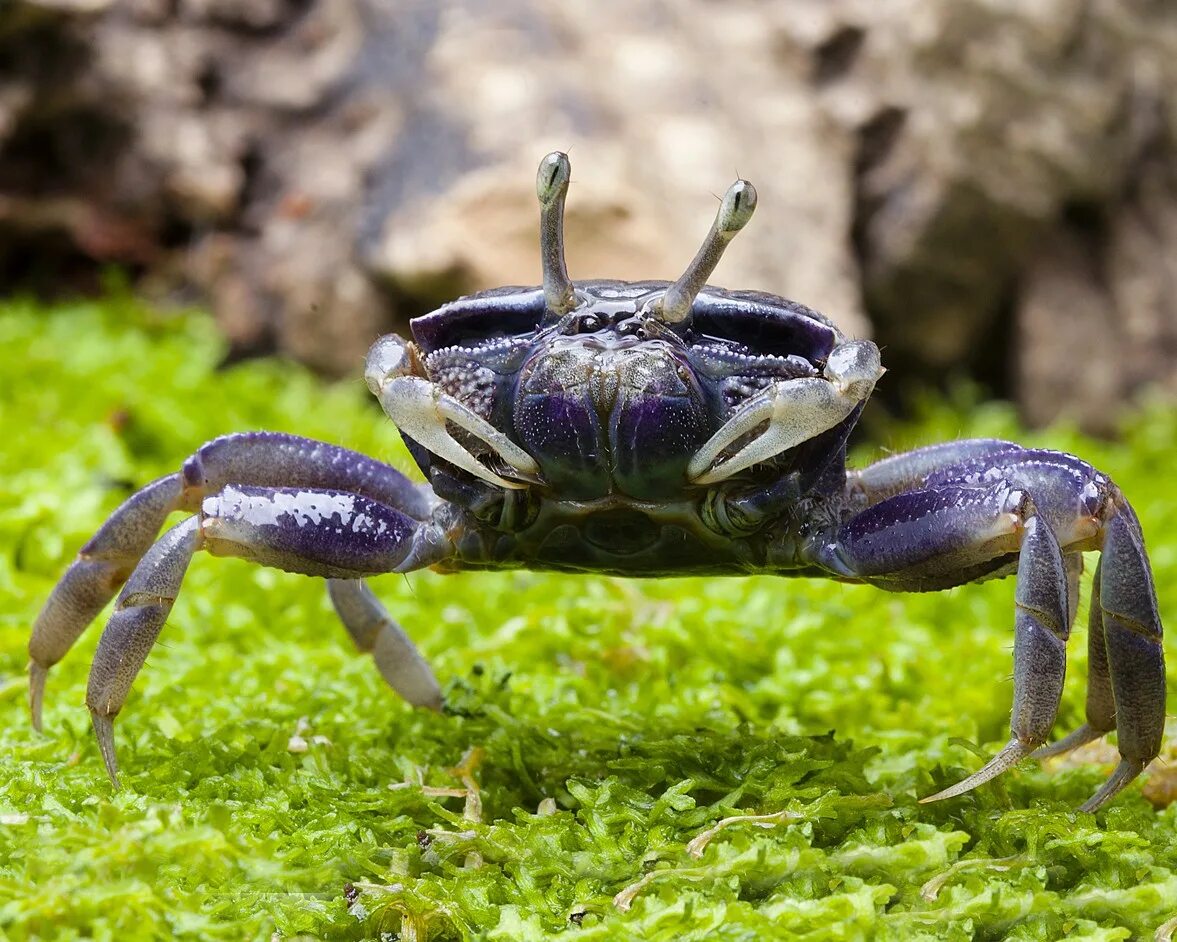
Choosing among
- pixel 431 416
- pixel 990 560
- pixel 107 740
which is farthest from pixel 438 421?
pixel 990 560

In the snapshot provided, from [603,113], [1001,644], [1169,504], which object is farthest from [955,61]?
[1001,644]

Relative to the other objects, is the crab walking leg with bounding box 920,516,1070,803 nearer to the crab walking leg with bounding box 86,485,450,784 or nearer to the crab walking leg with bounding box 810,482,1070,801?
the crab walking leg with bounding box 810,482,1070,801

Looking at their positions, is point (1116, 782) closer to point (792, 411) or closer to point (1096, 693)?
point (1096, 693)

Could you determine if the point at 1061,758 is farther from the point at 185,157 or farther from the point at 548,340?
the point at 185,157

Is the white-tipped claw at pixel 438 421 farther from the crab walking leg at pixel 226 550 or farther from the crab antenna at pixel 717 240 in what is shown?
the crab antenna at pixel 717 240

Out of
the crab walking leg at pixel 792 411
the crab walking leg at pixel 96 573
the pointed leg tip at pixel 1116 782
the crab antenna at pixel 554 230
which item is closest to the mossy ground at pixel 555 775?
the pointed leg tip at pixel 1116 782
